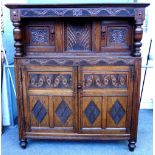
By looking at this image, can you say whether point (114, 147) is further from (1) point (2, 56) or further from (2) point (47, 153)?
(1) point (2, 56)

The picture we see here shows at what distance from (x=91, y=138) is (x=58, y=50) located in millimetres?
903

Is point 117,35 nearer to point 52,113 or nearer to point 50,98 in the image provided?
point 50,98

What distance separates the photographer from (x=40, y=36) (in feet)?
6.85

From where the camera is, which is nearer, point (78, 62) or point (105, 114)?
point (78, 62)

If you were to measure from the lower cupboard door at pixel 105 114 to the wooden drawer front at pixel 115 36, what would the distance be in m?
0.46

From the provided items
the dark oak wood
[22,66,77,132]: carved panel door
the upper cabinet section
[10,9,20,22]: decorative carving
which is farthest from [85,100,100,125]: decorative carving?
[10,9,20,22]: decorative carving

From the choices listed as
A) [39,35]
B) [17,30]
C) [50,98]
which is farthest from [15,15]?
[50,98]

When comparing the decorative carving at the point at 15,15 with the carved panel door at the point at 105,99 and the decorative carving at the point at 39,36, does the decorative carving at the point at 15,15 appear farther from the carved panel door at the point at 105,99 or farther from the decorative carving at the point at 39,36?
the carved panel door at the point at 105,99

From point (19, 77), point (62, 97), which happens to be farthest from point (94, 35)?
point (19, 77)

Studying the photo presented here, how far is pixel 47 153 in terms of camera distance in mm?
2258

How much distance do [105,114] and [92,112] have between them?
0.41 ft

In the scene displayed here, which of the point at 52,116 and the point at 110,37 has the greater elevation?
the point at 110,37

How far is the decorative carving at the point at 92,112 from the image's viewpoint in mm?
2164

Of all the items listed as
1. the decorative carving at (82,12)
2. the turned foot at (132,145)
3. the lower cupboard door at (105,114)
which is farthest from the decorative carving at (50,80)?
the turned foot at (132,145)
